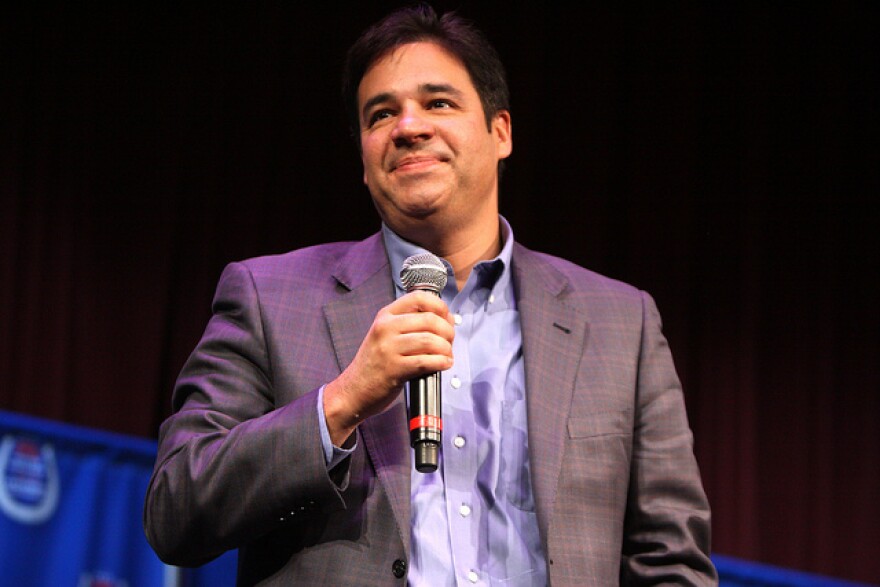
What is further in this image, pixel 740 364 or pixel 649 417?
pixel 740 364

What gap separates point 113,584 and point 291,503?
1759mm

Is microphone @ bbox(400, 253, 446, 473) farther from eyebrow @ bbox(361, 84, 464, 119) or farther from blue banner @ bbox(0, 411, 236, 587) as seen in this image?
blue banner @ bbox(0, 411, 236, 587)

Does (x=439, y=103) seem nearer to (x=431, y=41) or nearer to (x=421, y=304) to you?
(x=431, y=41)

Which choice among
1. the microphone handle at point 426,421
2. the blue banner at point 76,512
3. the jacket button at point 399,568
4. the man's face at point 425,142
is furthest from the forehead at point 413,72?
the blue banner at point 76,512

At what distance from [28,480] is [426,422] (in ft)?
5.99

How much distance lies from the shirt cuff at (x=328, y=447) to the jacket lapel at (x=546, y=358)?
1.13 feet

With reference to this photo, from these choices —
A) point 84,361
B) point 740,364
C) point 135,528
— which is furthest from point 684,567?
point 84,361

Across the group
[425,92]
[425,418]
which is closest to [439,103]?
[425,92]

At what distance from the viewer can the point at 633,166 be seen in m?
3.91

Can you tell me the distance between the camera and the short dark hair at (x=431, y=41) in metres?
2.09

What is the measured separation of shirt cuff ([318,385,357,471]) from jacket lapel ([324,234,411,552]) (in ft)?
0.39

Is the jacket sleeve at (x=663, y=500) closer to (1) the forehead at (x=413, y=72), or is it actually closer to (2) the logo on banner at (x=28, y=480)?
(1) the forehead at (x=413, y=72)

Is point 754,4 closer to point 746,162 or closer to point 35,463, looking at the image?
point 746,162

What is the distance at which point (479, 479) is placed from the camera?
5.51 ft
